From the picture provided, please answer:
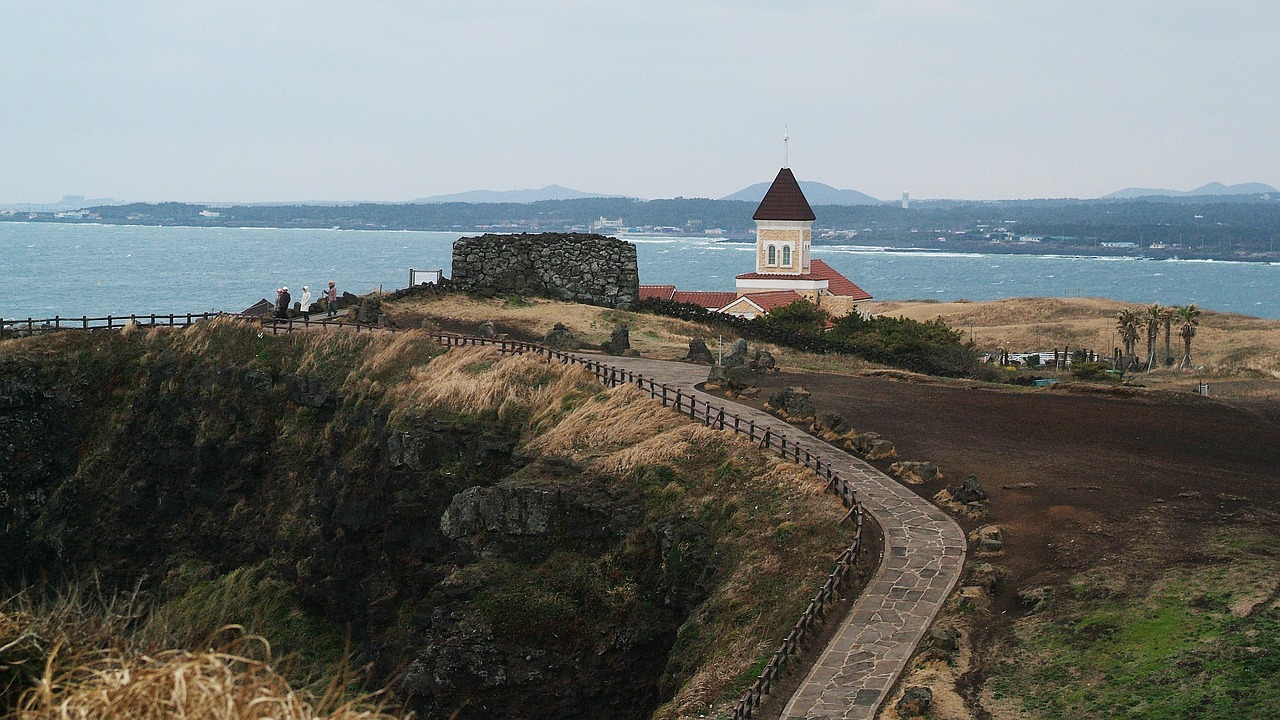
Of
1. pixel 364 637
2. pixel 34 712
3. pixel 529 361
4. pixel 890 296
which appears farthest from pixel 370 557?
pixel 890 296

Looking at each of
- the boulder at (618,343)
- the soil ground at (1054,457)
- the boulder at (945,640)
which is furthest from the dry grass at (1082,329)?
the boulder at (945,640)

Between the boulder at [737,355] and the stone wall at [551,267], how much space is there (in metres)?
12.9

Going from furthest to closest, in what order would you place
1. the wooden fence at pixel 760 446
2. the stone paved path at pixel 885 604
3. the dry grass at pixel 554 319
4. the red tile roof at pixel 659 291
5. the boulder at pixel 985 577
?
the red tile roof at pixel 659 291, the dry grass at pixel 554 319, the boulder at pixel 985 577, the wooden fence at pixel 760 446, the stone paved path at pixel 885 604

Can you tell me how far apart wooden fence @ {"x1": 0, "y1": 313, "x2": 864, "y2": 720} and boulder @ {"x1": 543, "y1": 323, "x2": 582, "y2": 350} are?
5.43 feet

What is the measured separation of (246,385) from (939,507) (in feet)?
67.5

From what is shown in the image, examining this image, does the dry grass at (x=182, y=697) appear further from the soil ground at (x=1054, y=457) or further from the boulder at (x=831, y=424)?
the boulder at (x=831, y=424)

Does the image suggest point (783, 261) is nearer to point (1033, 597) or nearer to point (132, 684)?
point (1033, 597)

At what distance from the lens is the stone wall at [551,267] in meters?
50.9

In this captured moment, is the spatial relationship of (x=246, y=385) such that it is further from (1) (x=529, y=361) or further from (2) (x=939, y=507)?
(2) (x=939, y=507)

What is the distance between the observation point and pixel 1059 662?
16516 mm

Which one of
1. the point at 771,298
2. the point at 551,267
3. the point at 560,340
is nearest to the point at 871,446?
the point at 560,340

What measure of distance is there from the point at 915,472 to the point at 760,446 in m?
3.19

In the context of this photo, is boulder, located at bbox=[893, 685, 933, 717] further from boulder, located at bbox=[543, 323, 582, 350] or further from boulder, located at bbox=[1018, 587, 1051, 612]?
boulder, located at bbox=[543, 323, 582, 350]

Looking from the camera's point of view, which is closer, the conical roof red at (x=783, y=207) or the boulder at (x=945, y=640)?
the boulder at (x=945, y=640)
